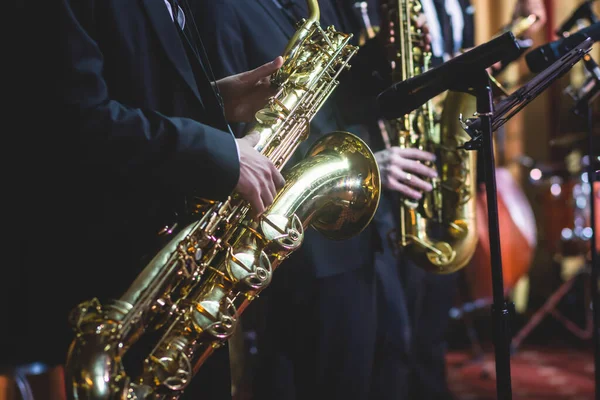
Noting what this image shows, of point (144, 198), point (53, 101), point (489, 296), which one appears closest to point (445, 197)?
point (144, 198)

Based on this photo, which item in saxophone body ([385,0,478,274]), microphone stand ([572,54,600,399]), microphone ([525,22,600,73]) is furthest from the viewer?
saxophone body ([385,0,478,274])

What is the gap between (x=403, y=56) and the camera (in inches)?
99.3

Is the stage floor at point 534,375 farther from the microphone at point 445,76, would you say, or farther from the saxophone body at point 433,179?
the microphone at point 445,76

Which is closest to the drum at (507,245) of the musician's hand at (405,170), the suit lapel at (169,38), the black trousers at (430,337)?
the black trousers at (430,337)

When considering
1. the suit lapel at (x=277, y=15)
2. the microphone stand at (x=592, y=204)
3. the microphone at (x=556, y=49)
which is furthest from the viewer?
the suit lapel at (x=277, y=15)

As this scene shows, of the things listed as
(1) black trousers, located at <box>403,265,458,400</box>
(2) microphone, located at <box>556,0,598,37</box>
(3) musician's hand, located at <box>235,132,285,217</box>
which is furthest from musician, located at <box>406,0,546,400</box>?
(3) musician's hand, located at <box>235,132,285,217</box>

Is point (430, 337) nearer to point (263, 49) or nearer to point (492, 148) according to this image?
point (263, 49)

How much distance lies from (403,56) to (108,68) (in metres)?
1.23

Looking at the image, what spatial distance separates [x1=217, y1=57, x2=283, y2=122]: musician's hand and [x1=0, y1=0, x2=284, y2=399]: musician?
0.20 meters

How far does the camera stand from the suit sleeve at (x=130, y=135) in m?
1.49

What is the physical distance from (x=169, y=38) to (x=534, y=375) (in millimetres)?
3562

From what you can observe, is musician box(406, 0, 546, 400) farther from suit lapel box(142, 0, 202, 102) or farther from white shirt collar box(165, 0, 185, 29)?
suit lapel box(142, 0, 202, 102)

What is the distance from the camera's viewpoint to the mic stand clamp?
1.68m

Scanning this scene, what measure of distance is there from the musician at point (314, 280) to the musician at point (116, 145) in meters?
0.49
